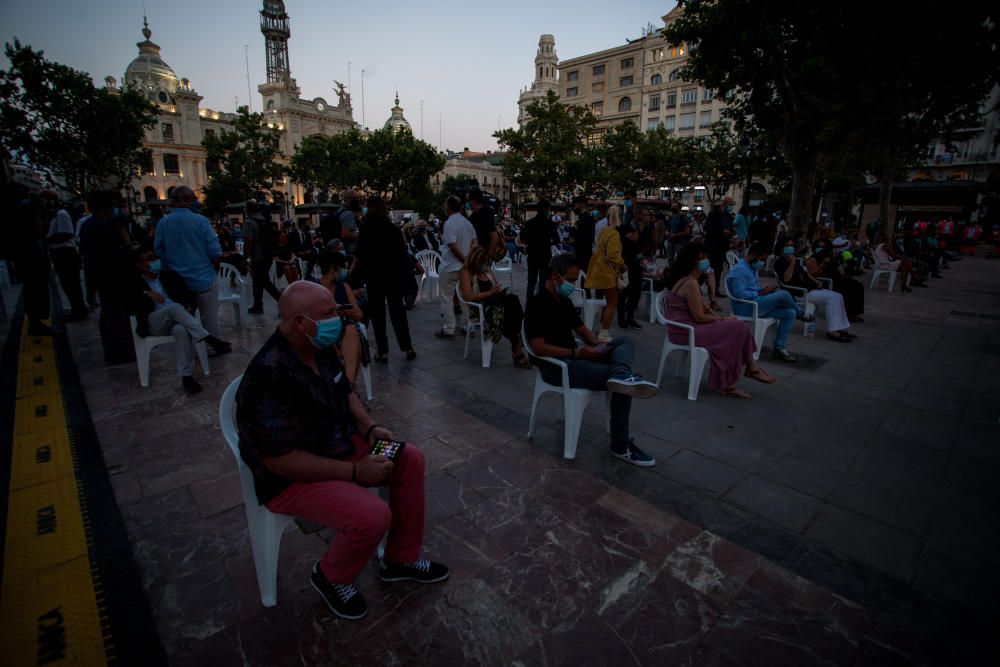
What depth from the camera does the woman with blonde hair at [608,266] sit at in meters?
5.85

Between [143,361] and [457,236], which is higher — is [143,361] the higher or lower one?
the lower one

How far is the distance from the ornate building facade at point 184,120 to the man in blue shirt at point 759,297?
49.6 metres

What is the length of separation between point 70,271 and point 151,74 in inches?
2263

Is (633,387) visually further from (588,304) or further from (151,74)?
(151,74)

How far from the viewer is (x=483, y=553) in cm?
237

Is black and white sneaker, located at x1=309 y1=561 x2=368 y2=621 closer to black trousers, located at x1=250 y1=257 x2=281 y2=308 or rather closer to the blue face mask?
the blue face mask

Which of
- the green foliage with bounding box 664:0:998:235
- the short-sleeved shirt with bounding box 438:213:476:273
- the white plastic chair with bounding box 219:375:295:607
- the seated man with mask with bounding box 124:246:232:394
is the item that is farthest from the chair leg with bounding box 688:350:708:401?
the green foliage with bounding box 664:0:998:235

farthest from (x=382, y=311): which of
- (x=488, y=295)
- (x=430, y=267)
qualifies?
(x=430, y=267)

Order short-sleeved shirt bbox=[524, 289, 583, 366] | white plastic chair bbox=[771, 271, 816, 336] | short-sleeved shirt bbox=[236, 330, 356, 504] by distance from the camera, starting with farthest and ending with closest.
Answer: white plastic chair bbox=[771, 271, 816, 336], short-sleeved shirt bbox=[524, 289, 583, 366], short-sleeved shirt bbox=[236, 330, 356, 504]

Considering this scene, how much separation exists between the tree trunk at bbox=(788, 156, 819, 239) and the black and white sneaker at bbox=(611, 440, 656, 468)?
11.4 m

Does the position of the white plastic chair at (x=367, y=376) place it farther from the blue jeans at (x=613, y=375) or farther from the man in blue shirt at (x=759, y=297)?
the man in blue shirt at (x=759, y=297)

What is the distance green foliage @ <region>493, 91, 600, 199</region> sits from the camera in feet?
100

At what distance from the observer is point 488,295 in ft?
16.8

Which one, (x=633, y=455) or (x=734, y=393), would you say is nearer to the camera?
(x=633, y=455)
